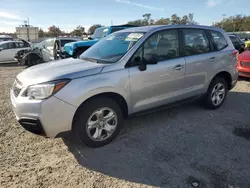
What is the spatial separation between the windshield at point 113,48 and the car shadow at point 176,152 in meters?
1.32

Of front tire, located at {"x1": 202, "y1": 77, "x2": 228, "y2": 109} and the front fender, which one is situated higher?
the front fender

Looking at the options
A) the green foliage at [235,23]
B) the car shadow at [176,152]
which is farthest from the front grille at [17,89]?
the green foliage at [235,23]

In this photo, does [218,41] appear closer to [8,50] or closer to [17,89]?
[17,89]

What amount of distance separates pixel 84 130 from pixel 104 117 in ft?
1.19

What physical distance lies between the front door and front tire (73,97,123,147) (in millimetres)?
379

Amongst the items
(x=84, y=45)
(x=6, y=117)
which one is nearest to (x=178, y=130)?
(x=6, y=117)

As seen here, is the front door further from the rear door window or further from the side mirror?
the rear door window

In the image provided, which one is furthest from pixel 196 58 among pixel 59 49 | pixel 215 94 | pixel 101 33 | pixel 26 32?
pixel 26 32

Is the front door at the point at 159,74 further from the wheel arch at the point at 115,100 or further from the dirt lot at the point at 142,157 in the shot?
the dirt lot at the point at 142,157

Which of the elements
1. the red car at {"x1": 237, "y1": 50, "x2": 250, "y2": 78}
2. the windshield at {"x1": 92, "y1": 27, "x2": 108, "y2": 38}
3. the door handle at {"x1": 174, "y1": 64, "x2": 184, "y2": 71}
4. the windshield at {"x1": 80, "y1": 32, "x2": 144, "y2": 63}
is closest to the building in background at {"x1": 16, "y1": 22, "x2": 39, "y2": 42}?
the windshield at {"x1": 92, "y1": 27, "x2": 108, "y2": 38}

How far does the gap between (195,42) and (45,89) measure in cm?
300

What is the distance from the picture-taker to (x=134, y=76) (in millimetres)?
3455

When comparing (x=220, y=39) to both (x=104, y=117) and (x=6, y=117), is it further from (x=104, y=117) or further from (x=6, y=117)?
(x=6, y=117)

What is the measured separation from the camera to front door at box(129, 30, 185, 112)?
3.53 metres
